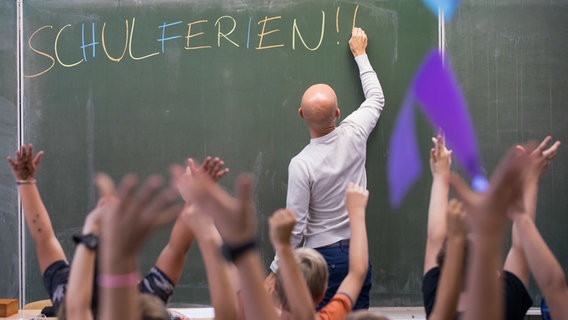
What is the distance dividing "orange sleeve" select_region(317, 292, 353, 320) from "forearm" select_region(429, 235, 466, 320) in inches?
18.8

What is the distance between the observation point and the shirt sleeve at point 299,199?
11.8ft

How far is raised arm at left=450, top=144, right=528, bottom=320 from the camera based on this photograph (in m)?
1.23

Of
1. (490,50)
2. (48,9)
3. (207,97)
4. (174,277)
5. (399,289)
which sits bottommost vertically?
(399,289)

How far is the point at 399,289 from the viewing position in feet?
12.7

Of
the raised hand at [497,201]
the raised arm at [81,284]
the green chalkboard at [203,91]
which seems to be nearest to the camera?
the raised hand at [497,201]

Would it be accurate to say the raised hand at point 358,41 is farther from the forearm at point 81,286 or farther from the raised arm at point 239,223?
the raised arm at point 239,223

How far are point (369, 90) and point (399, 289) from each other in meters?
1.09

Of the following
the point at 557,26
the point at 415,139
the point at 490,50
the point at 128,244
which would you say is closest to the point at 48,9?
the point at 415,139

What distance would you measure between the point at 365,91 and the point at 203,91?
886 millimetres

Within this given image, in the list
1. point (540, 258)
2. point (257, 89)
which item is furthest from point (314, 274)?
point (257, 89)

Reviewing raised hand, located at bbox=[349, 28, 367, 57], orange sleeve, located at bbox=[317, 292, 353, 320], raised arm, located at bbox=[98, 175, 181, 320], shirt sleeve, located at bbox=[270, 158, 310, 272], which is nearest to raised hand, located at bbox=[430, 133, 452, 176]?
orange sleeve, located at bbox=[317, 292, 353, 320]

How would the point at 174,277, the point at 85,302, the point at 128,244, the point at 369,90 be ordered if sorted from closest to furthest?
the point at 128,244 → the point at 85,302 → the point at 174,277 → the point at 369,90

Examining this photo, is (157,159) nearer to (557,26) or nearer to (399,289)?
(399,289)

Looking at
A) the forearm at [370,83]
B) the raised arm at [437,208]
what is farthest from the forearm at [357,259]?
the forearm at [370,83]
